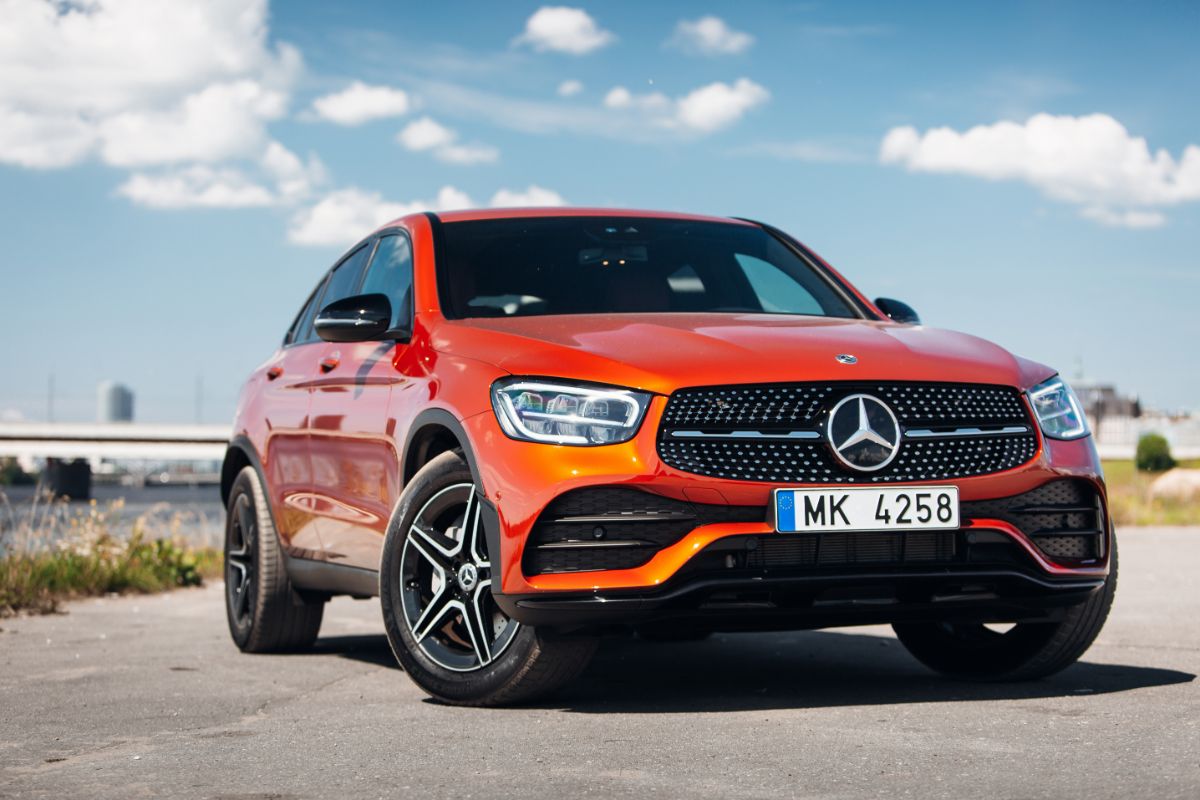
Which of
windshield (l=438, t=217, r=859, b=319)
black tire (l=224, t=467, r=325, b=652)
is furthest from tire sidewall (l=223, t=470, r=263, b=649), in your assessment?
windshield (l=438, t=217, r=859, b=319)

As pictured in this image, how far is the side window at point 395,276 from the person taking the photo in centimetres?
623

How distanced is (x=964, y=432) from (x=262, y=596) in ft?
12.4

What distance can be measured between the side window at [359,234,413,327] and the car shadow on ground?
158 cm

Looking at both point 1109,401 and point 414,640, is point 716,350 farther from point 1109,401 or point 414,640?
point 1109,401

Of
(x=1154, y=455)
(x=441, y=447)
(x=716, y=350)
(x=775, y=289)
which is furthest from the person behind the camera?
(x=1154, y=455)

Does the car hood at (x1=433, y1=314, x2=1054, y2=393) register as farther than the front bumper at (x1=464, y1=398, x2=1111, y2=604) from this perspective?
Yes

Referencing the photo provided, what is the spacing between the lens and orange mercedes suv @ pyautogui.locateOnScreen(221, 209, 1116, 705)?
470cm

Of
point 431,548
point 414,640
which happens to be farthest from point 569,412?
point 414,640

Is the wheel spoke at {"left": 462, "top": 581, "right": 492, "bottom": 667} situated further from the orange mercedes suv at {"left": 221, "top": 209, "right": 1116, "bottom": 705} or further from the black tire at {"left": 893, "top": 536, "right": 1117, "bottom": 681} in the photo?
the black tire at {"left": 893, "top": 536, "right": 1117, "bottom": 681}

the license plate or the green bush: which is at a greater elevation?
the license plate

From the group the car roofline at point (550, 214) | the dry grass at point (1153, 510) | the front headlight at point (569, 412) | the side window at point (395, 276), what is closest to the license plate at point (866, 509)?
the front headlight at point (569, 412)

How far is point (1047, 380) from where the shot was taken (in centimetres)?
533

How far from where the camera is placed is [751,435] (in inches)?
187

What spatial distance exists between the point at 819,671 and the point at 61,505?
340 inches
